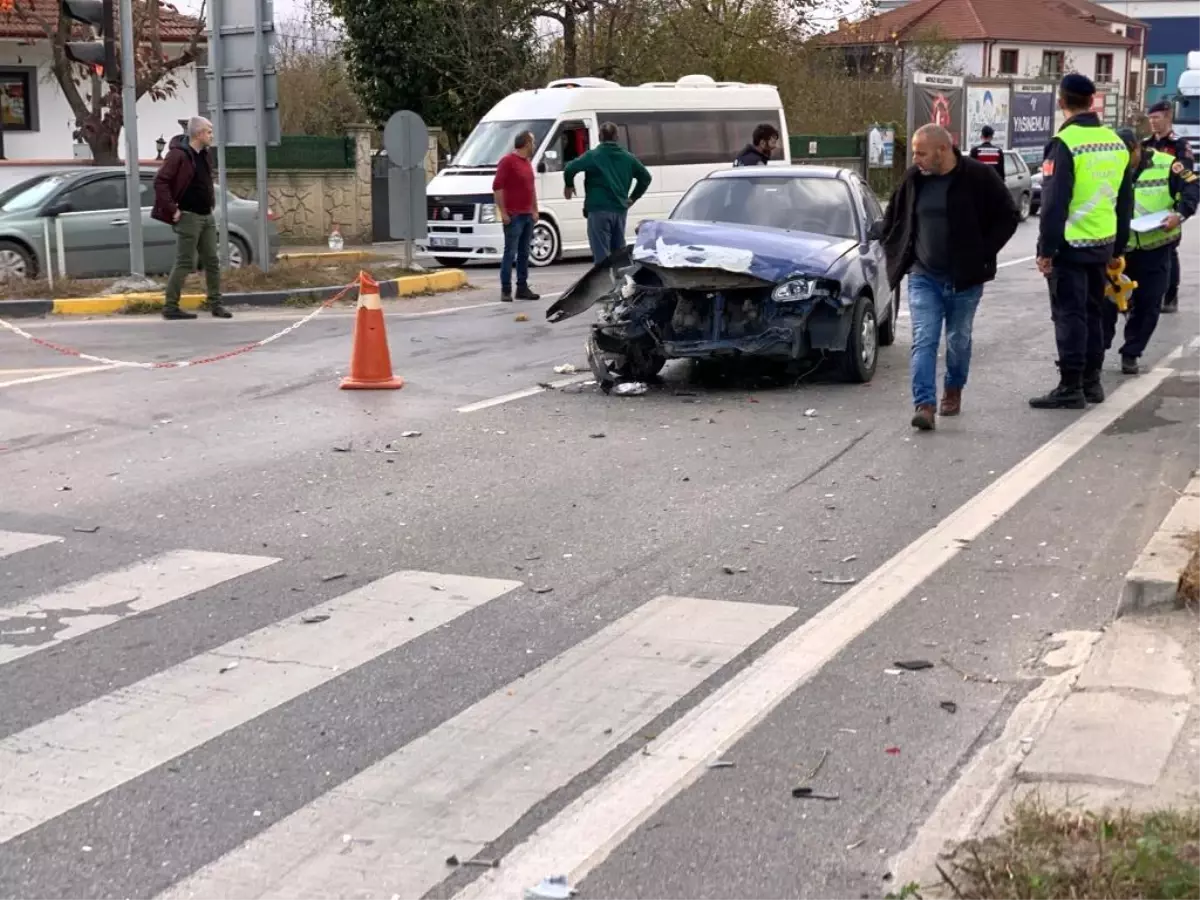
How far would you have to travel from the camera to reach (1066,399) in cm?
1070

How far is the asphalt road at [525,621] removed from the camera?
169 inches

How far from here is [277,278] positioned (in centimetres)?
1944

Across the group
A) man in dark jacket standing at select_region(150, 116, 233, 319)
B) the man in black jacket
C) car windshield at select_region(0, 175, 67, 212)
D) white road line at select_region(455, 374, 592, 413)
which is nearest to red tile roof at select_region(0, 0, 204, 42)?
car windshield at select_region(0, 175, 67, 212)

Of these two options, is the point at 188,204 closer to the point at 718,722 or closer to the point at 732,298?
the point at 732,298

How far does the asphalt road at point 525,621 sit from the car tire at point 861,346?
10.5 inches

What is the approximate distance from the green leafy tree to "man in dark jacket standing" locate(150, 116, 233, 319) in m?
18.0

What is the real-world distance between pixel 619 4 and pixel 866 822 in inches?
1262

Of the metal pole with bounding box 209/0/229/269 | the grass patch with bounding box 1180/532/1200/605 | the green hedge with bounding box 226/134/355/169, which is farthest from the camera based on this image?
the green hedge with bounding box 226/134/355/169

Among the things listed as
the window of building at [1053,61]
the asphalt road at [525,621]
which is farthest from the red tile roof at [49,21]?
the window of building at [1053,61]

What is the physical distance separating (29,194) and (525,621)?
15.2m

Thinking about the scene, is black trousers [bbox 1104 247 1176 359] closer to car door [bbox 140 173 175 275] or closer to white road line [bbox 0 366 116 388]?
white road line [bbox 0 366 116 388]

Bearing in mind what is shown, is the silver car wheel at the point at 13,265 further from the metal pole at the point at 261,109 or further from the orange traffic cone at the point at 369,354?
the orange traffic cone at the point at 369,354

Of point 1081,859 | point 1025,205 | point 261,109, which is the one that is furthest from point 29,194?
point 1025,205

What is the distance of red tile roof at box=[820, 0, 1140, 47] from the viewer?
252ft
